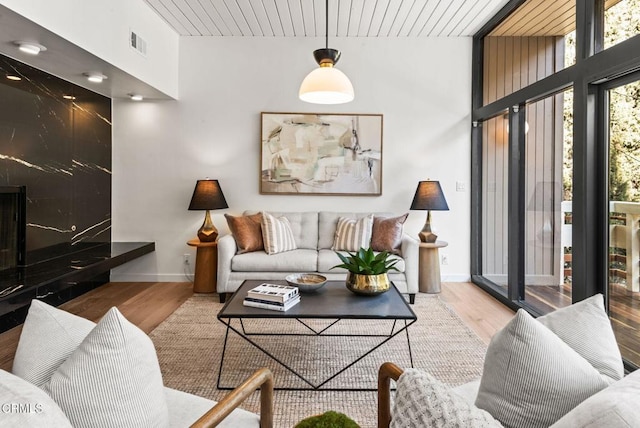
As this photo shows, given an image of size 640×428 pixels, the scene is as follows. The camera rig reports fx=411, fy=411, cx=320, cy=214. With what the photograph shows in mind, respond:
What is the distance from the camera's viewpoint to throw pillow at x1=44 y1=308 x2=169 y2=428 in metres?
0.87

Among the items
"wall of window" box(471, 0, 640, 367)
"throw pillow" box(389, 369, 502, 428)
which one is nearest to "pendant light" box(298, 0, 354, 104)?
"wall of window" box(471, 0, 640, 367)

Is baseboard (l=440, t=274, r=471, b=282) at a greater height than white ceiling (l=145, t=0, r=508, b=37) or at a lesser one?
lesser

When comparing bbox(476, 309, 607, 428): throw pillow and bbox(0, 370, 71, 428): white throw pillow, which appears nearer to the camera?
bbox(0, 370, 71, 428): white throw pillow

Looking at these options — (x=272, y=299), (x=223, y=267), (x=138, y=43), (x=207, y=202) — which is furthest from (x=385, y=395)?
(x=138, y=43)

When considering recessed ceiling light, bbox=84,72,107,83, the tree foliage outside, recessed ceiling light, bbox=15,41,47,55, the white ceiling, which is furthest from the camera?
the white ceiling

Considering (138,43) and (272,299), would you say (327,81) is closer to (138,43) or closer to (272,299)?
(272,299)

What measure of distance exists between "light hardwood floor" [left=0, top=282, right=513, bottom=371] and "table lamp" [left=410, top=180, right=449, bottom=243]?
64 centimetres

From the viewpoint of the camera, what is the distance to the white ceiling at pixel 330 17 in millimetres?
3846

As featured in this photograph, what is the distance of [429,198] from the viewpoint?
435 cm

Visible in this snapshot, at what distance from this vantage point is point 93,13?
3.06 metres

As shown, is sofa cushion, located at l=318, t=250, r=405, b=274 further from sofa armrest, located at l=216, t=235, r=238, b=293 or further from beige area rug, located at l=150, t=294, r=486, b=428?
sofa armrest, located at l=216, t=235, r=238, b=293

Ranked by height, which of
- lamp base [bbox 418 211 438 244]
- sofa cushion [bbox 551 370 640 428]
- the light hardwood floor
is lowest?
the light hardwood floor

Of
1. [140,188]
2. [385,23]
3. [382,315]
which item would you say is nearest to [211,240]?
[140,188]

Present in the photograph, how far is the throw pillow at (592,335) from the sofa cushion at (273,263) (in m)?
2.96
